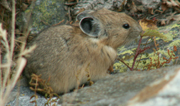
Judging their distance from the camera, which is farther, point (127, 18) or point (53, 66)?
point (127, 18)

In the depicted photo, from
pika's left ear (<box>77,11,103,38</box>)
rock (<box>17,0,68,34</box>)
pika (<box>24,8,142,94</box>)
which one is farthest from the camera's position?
rock (<box>17,0,68,34</box>)

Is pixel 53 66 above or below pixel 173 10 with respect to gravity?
below

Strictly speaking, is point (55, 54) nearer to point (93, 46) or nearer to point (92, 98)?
point (93, 46)

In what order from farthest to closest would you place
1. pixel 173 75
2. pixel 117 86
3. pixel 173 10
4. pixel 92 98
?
pixel 173 10, pixel 117 86, pixel 92 98, pixel 173 75

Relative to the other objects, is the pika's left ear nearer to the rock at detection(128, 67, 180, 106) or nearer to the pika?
the pika

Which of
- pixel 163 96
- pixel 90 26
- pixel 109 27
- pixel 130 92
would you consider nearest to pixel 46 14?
pixel 90 26

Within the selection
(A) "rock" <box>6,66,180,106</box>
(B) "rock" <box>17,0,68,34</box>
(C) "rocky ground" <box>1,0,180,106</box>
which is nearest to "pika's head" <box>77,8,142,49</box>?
(C) "rocky ground" <box>1,0,180,106</box>

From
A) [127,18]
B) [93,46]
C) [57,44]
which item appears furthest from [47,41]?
[127,18]

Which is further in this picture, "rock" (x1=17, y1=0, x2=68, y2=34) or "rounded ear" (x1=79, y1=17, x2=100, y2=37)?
"rock" (x1=17, y1=0, x2=68, y2=34)

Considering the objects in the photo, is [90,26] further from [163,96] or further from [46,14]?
[163,96]
